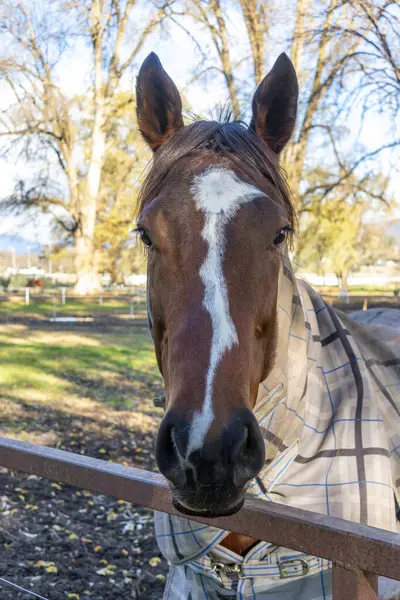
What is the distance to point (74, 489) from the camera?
5.67 m

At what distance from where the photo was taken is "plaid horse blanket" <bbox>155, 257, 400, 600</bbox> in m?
1.91

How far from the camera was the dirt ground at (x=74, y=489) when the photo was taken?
161 inches

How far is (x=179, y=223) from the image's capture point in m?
1.74

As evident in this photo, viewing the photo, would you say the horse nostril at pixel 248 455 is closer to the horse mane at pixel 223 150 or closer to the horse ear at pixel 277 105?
the horse mane at pixel 223 150

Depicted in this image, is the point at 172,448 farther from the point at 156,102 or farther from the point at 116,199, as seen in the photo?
the point at 116,199

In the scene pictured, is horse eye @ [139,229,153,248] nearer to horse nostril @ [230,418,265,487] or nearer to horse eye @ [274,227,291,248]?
horse eye @ [274,227,291,248]

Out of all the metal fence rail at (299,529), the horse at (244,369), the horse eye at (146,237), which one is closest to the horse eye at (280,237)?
the horse at (244,369)

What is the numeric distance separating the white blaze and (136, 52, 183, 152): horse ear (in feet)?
1.78

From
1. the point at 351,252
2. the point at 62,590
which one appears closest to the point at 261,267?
the point at 62,590

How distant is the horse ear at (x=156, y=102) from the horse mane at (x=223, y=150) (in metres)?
0.19

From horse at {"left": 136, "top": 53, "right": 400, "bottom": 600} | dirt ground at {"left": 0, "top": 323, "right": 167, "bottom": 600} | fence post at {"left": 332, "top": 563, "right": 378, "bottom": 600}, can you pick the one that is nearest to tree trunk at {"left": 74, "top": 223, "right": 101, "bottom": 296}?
dirt ground at {"left": 0, "top": 323, "right": 167, "bottom": 600}

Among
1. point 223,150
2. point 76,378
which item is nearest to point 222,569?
point 223,150

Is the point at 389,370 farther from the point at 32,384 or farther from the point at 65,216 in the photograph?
the point at 65,216

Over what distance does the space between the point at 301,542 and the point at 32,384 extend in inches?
355
